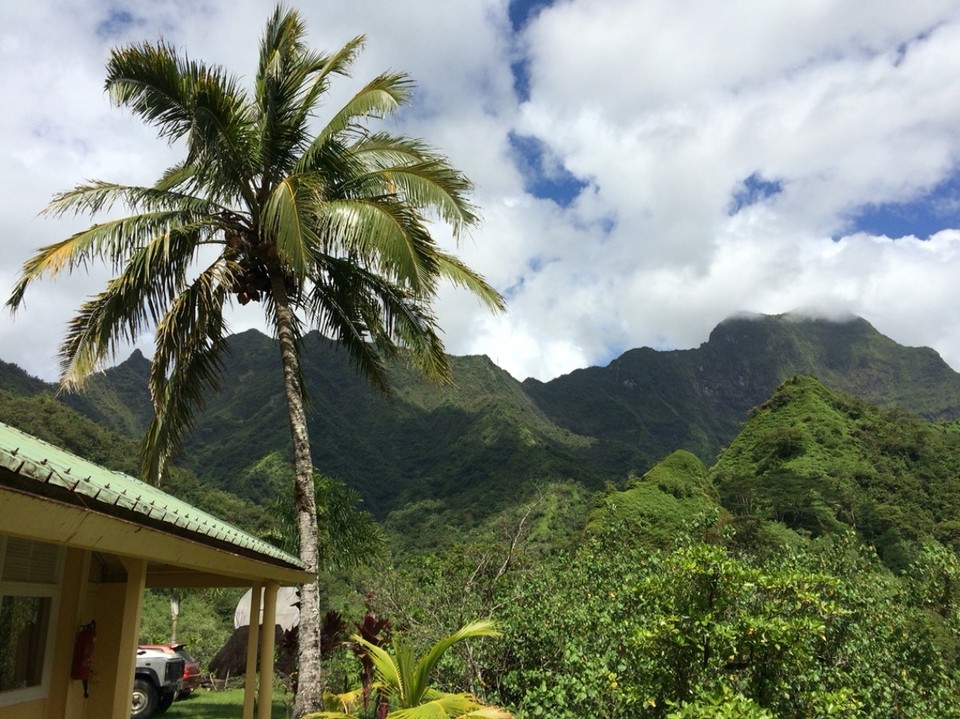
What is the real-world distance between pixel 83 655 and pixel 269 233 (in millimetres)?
5548

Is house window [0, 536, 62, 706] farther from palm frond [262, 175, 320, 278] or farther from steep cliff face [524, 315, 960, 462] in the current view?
steep cliff face [524, 315, 960, 462]

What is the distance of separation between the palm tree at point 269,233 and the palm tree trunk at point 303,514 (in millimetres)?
19

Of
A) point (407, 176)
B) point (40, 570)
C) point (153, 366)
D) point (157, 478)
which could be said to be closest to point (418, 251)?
point (407, 176)

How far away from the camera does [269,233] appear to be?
10094 millimetres

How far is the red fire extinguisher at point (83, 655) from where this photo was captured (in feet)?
20.4

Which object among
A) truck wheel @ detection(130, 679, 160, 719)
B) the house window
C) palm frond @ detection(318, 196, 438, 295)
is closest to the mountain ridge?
truck wheel @ detection(130, 679, 160, 719)

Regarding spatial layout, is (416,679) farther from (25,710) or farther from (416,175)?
(416,175)

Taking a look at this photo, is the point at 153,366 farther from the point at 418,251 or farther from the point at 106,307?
the point at 418,251

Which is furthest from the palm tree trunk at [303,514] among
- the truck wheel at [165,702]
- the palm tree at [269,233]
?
the truck wheel at [165,702]

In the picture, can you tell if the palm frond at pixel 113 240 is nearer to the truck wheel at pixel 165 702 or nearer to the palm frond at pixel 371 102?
the palm frond at pixel 371 102

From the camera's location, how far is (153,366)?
33.8 feet

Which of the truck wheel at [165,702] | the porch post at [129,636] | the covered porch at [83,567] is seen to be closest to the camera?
the covered porch at [83,567]

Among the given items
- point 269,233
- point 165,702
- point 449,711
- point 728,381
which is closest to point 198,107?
point 269,233

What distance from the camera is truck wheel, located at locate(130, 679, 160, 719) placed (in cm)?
1278
